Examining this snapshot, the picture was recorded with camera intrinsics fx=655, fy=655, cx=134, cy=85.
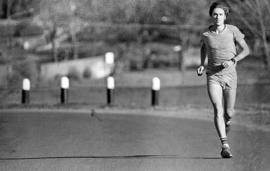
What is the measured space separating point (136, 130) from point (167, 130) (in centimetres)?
52

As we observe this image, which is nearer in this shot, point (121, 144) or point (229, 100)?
point (229, 100)

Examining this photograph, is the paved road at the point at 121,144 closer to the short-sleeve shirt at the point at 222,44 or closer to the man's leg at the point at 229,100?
the man's leg at the point at 229,100

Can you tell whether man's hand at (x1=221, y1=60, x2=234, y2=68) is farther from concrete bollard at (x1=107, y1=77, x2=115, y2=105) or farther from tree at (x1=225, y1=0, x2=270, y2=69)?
tree at (x1=225, y1=0, x2=270, y2=69)

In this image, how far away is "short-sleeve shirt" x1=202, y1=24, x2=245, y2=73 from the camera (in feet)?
25.8

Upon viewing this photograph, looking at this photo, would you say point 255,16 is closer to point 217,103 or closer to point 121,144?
point 121,144

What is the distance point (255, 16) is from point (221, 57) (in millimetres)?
13990

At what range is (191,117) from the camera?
13125 millimetres

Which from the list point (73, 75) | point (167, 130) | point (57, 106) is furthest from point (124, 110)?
point (73, 75)

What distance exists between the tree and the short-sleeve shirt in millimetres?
12001

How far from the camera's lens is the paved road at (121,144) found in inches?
296

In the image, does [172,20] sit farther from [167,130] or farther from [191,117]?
[167,130]

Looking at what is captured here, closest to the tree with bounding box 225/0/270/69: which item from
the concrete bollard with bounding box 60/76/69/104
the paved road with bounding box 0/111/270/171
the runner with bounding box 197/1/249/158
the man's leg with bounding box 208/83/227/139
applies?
the concrete bollard with bounding box 60/76/69/104

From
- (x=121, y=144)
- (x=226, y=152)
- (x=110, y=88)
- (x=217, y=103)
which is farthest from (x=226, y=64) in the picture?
(x=110, y=88)

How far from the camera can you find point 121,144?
9227 millimetres
